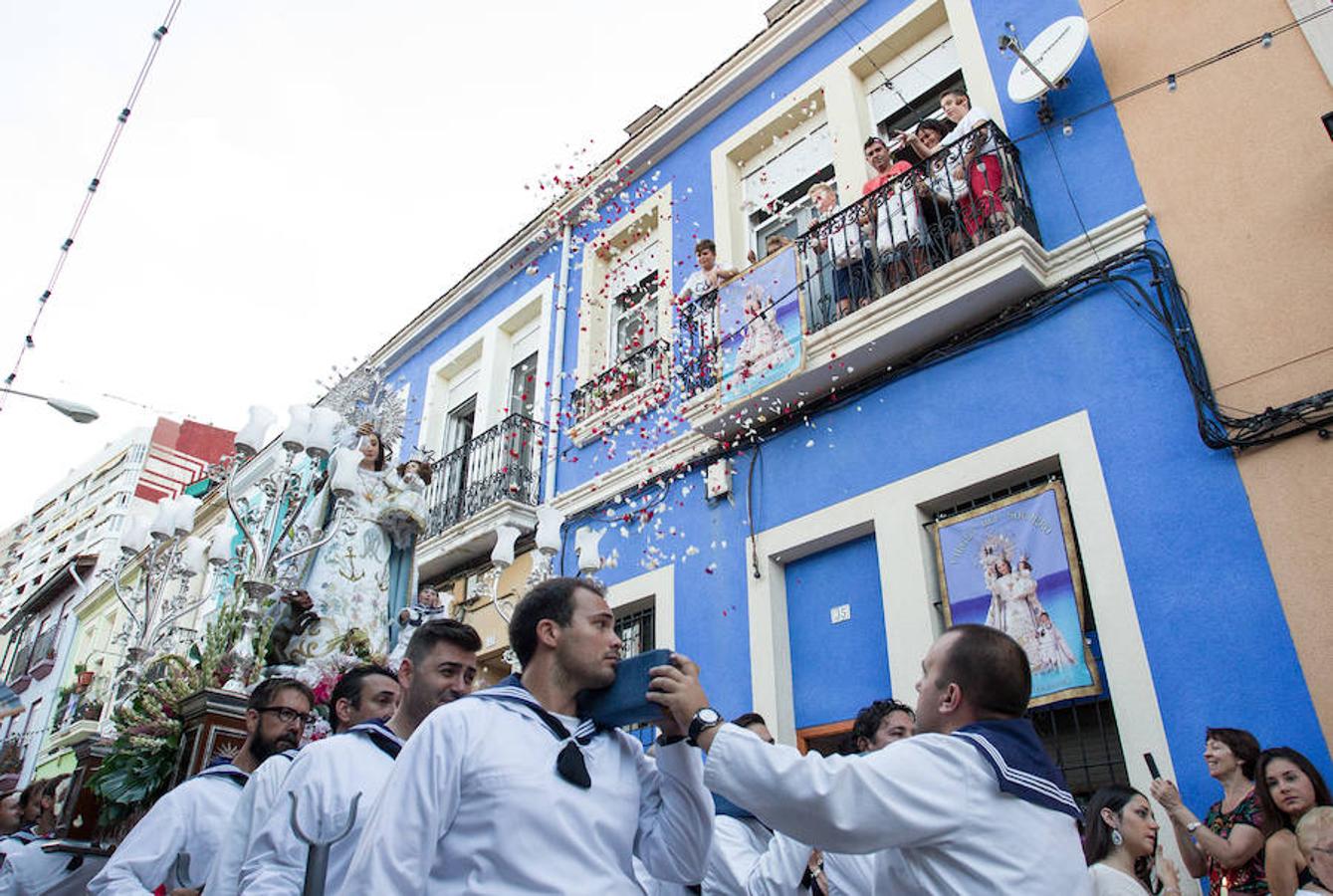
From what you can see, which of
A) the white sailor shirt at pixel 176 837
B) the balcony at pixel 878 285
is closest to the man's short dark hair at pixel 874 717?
the white sailor shirt at pixel 176 837

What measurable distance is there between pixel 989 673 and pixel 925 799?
0.43 m

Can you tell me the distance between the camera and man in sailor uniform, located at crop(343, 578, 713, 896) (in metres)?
1.95

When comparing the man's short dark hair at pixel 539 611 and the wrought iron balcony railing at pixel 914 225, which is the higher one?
the wrought iron balcony railing at pixel 914 225

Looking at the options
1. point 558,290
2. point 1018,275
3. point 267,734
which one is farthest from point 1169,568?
point 558,290

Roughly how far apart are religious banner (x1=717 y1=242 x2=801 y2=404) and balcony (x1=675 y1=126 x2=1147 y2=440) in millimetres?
11

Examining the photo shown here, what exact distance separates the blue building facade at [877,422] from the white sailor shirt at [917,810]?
10.8ft

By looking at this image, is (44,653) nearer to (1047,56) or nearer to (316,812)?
(316,812)

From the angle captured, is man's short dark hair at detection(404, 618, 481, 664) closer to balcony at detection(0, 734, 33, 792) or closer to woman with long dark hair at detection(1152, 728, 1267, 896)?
woman with long dark hair at detection(1152, 728, 1267, 896)

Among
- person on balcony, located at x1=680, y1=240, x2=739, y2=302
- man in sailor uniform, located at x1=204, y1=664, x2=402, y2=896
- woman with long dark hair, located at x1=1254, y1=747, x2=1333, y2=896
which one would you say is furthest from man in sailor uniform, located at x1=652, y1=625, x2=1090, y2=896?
person on balcony, located at x1=680, y1=240, x2=739, y2=302

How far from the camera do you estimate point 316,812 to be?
266cm

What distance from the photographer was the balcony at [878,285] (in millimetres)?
6215

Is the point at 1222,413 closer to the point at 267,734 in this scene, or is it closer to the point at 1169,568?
the point at 1169,568

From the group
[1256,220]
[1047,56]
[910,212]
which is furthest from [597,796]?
[1047,56]

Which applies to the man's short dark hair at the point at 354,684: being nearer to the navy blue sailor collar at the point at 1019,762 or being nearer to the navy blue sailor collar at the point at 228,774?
the navy blue sailor collar at the point at 228,774
